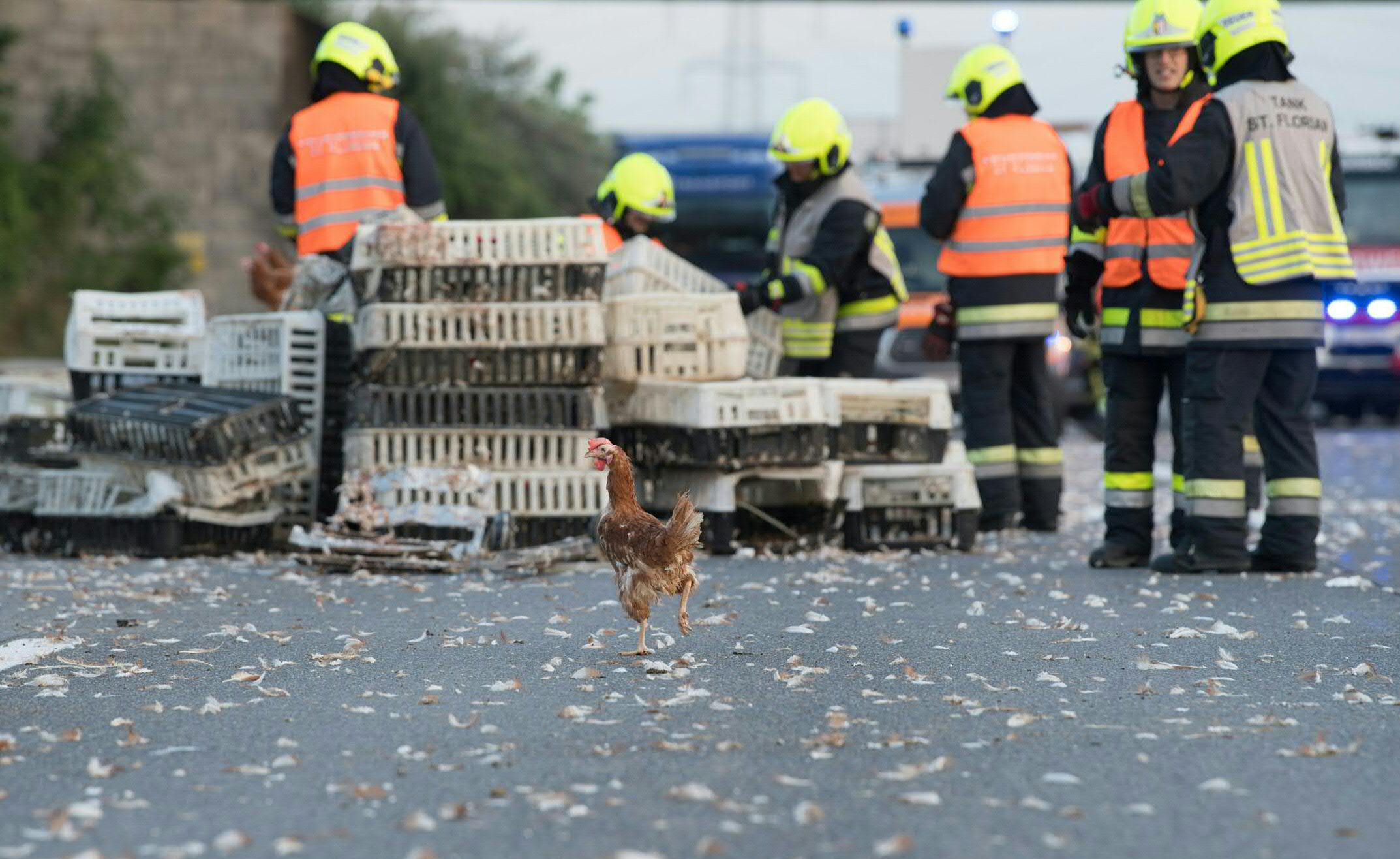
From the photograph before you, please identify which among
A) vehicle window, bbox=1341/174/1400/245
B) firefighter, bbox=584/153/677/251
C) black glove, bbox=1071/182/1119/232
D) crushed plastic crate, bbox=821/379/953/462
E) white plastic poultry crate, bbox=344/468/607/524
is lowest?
white plastic poultry crate, bbox=344/468/607/524

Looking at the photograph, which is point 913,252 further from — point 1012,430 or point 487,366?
point 487,366

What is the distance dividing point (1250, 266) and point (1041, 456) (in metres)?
2.67

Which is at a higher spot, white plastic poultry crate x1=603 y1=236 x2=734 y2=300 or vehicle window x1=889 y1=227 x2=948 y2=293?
vehicle window x1=889 y1=227 x2=948 y2=293

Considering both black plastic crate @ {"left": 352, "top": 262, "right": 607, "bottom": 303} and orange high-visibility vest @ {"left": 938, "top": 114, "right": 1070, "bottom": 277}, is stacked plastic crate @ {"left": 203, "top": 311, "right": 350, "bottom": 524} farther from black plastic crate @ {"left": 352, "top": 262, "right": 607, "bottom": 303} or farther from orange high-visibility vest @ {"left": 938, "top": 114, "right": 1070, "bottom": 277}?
orange high-visibility vest @ {"left": 938, "top": 114, "right": 1070, "bottom": 277}

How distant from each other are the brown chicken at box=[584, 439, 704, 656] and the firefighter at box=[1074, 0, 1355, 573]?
2968 millimetres

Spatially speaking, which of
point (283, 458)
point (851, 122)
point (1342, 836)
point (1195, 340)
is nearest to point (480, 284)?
point (283, 458)

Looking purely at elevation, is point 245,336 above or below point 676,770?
above

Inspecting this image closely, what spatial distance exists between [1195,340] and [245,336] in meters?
4.86

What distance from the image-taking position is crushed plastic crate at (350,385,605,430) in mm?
9266

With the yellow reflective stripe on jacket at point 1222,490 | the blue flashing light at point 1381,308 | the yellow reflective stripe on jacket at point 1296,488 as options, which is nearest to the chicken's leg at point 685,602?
the yellow reflective stripe on jacket at point 1222,490

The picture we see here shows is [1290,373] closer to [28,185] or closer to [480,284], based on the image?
[480,284]

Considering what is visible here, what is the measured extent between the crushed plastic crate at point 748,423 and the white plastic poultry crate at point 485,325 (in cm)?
55

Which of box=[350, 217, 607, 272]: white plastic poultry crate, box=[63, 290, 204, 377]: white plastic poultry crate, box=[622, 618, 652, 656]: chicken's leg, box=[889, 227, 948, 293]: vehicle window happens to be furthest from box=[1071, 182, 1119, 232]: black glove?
box=[889, 227, 948, 293]: vehicle window

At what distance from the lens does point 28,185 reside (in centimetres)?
2534
